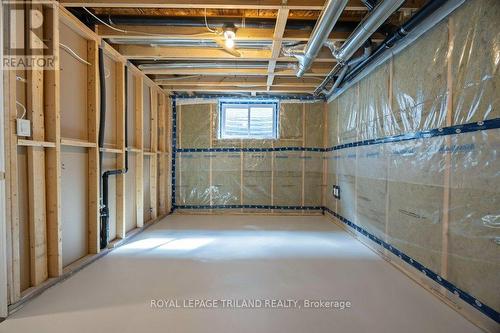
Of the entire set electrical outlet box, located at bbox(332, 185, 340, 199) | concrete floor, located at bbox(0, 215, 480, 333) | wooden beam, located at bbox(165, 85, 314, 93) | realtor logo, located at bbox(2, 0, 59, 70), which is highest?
wooden beam, located at bbox(165, 85, 314, 93)

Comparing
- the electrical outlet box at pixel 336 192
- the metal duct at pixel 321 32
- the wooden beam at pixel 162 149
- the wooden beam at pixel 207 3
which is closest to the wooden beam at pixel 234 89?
the wooden beam at pixel 162 149

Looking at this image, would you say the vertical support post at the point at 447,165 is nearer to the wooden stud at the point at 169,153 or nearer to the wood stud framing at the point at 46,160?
the wood stud framing at the point at 46,160

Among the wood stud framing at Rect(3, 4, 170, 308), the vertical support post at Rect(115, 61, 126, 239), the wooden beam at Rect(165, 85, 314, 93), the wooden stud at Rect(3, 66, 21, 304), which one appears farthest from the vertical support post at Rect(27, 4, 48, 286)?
the wooden beam at Rect(165, 85, 314, 93)

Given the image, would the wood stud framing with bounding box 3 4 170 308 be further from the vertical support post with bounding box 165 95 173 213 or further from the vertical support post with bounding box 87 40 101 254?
the vertical support post with bounding box 165 95 173 213

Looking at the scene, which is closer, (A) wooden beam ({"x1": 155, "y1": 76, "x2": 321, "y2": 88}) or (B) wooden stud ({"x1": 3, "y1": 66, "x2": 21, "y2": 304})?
(B) wooden stud ({"x1": 3, "y1": 66, "x2": 21, "y2": 304})

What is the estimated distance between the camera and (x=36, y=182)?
2.06 m

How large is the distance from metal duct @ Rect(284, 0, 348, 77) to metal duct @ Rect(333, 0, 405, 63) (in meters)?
0.26

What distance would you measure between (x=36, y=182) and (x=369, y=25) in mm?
2922

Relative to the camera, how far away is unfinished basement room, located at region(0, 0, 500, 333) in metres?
1.76

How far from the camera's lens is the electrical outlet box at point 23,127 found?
188cm

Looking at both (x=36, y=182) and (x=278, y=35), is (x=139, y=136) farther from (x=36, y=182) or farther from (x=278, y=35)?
(x=278, y=35)

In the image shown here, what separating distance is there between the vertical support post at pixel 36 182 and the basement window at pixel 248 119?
3319 mm

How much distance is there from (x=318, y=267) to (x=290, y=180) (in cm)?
269

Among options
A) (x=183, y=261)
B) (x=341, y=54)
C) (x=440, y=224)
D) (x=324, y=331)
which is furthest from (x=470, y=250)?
(x=183, y=261)
